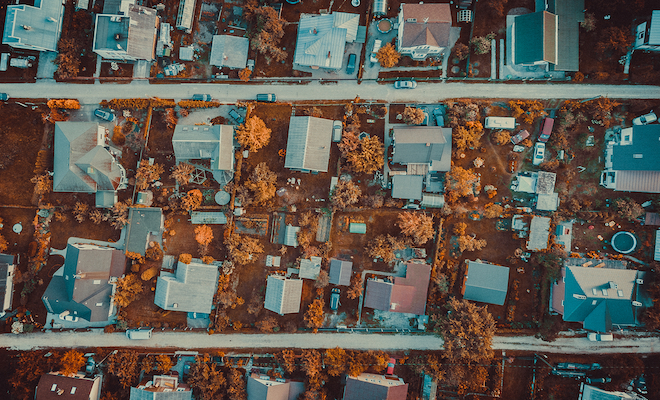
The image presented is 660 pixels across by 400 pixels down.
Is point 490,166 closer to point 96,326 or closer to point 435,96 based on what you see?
point 435,96

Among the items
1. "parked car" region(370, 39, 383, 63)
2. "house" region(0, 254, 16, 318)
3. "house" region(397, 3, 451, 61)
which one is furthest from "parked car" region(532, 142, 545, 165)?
"house" region(0, 254, 16, 318)

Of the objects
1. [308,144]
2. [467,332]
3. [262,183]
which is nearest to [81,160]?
[262,183]

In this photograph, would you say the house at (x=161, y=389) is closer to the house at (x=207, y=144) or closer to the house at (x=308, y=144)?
the house at (x=207, y=144)

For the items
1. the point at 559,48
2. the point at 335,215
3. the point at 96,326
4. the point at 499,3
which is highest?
the point at 499,3

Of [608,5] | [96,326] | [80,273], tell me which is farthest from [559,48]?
[96,326]

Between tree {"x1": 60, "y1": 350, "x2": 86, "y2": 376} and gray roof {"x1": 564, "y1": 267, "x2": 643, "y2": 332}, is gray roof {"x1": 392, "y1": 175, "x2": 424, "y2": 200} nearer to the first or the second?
gray roof {"x1": 564, "y1": 267, "x2": 643, "y2": 332}

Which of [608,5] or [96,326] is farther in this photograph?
[96,326]
